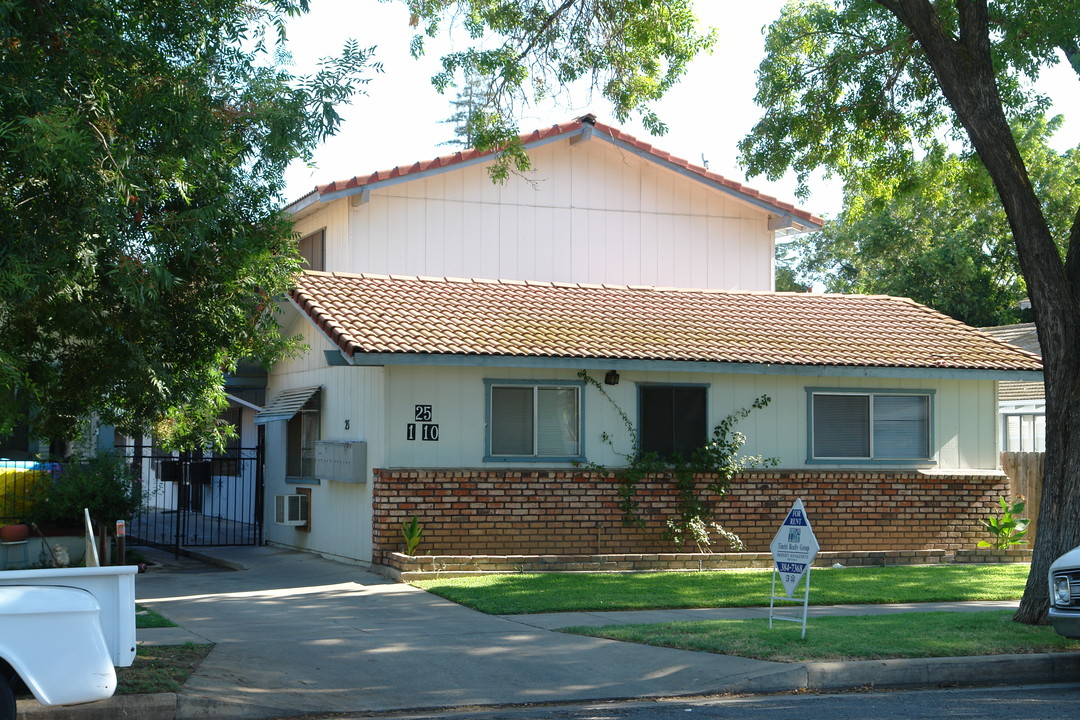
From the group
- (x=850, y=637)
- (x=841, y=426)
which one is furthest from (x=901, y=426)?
(x=850, y=637)

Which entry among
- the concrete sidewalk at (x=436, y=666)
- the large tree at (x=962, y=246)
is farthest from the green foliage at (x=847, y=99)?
the large tree at (x=962, y=246)

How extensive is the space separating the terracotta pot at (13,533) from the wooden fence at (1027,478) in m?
15.1

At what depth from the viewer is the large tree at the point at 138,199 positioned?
8.96 m

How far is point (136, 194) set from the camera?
Result: 9422 millimetres

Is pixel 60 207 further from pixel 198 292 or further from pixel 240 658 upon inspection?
pixel 240 658

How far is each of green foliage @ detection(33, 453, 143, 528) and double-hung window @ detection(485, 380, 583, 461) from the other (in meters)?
4.85

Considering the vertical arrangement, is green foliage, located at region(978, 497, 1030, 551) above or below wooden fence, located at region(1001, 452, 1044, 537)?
below

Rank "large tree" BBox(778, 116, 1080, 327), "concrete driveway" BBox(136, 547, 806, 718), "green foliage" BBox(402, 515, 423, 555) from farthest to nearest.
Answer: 1. "large tree" BBox(778, 116, 1080, 327)
2. "green foliage" BBox(402, 515, 423, 555)
3. "concrete driveway" BBox(136, 547, 806, 718)

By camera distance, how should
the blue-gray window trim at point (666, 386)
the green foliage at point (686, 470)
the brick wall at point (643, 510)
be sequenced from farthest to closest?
1. the blue-gray window trim at point (666, 386)
2. the green foliage at point (686, 470)
3. the brick wall at point (643, 510)

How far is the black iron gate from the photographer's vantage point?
66.6 ft

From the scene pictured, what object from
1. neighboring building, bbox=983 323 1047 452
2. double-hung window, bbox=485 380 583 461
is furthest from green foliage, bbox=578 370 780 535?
A: neighboring building, bbox=983 323 1047 452

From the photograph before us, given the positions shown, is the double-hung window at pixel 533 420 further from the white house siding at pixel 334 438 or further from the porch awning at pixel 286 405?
the porch awning at pixel 286 405

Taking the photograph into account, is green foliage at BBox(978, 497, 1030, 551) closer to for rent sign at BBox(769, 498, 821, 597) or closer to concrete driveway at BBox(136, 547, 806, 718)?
for rent sign at BBox(769, 498, 821, 597)

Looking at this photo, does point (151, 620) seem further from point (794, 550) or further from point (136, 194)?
point (794, 550)
